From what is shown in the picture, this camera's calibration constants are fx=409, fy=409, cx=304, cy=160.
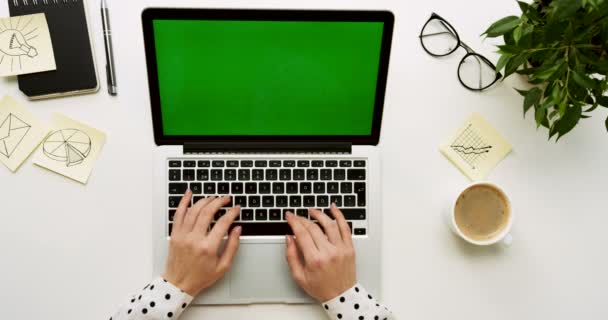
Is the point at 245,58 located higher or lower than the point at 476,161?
higher

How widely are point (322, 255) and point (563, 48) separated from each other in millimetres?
501

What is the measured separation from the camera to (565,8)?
581 mm

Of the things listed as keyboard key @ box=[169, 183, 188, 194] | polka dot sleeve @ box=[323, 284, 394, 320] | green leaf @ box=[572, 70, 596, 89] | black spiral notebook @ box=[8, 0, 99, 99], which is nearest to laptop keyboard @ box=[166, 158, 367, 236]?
keyboard key @ box=[169, 183, 188, 194]

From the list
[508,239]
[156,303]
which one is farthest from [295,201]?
[508,239]

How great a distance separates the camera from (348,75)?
742 millimetres

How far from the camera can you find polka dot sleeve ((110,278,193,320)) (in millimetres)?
674

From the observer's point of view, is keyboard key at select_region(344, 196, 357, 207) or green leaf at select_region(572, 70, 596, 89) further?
keyboard key at select_region(344, 196, 357, 207)

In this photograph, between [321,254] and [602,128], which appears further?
[602,128]

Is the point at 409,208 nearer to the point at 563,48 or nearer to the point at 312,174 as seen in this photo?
the point at 312,174

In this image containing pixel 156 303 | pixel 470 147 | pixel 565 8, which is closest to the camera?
pixel 565 8

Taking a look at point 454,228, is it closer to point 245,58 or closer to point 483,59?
point 483,59

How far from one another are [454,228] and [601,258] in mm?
331

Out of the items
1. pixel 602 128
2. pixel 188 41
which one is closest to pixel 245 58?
pixel 188 41

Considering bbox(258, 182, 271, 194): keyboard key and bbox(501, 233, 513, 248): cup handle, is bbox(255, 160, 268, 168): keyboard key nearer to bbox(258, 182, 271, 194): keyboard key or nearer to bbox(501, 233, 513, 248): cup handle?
bbox(258, 182, 271, 194): keyboard key
